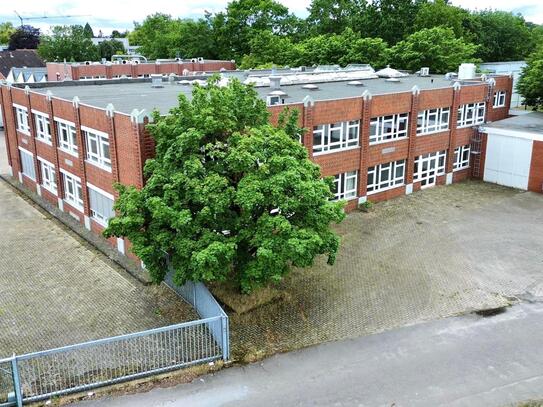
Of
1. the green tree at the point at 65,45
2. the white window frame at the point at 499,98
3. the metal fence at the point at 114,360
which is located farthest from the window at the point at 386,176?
the green tree at the point at 65,45

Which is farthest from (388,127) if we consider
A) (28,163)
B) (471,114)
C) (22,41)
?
(22,41)

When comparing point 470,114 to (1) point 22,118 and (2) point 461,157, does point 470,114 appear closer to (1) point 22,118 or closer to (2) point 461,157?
(2) point 461,157

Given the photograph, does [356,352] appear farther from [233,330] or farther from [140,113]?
[140,113]

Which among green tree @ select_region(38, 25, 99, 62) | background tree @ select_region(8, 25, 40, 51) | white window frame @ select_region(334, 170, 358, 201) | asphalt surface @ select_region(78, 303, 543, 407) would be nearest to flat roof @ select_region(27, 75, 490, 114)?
white window frame @ select_region(334, 170, 358, 201)

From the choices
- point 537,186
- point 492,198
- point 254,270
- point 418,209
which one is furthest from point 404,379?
point 537,186

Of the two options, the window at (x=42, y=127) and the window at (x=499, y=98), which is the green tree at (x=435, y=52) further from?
the window at (x=42, y=127)
